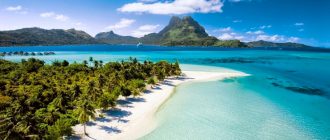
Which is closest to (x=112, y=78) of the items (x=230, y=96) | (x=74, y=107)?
(x=74, y=107)

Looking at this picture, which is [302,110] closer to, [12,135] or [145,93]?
[145,93]

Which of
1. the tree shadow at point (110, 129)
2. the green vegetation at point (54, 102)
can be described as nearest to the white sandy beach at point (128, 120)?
the tree shadow at point (110, 129)

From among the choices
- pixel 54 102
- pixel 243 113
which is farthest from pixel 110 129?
pixel 243 113

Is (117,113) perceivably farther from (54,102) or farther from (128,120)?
(54,102)

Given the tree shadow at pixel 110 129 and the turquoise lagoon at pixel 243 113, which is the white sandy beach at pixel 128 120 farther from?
the turquoise lagoon at pixel 243 113

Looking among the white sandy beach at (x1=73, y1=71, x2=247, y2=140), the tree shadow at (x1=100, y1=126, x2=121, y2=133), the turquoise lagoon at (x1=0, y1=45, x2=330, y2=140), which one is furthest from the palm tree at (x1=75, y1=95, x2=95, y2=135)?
the turquoise lagoon at (x1=0, y1=45, x2=330, y2=140)

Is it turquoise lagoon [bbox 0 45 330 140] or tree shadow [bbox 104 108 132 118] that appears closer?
turquoise lagoon [bbox 0 45 330 140]

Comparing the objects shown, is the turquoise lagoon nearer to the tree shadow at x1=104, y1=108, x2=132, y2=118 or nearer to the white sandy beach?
the white sandy beach

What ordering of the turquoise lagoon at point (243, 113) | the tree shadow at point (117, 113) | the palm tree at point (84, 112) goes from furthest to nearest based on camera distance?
the tree shadow at point (117, 113), the turquoise lagoon at point (243, 113), the palm tree at point (84, 112)

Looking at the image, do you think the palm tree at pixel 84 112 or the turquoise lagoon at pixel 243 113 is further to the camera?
the turquoise lagoon at pixel 243 113

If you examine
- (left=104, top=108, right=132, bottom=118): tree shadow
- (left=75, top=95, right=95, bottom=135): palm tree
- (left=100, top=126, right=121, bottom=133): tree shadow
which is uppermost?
(left=75, top=95, right=95, bottom=135): palm tree

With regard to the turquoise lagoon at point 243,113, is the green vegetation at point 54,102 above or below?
above
